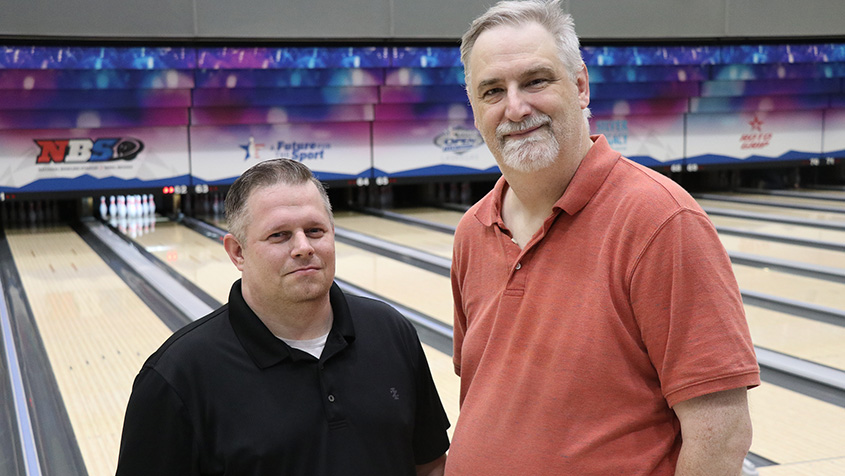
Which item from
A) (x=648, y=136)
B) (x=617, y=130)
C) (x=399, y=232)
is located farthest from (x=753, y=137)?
(x=399, y=232)

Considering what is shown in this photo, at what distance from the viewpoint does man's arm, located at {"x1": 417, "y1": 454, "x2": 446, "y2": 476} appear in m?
1.43

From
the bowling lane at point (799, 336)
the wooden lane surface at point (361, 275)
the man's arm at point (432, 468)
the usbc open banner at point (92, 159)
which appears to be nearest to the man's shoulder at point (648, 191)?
the man's arm at point (432, 468)

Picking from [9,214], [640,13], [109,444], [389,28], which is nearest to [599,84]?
[640,13]

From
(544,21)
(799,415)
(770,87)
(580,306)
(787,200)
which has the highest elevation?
(770,87)

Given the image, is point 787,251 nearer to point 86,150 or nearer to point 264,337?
point 264,337

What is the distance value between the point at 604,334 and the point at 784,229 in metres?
5.45

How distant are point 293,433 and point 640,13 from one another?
716cm

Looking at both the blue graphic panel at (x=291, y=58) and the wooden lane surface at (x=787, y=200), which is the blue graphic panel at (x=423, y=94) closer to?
the blue graphic panel at (x=291, y=58)

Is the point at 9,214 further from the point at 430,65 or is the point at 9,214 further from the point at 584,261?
the point at 584,261

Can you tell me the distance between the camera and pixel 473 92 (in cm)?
128

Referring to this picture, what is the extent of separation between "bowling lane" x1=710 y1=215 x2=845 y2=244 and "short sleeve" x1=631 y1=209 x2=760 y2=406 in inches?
194

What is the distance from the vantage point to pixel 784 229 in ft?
19.8

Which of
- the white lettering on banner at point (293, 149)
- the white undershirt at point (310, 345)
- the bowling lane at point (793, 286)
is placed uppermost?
the white lettering on banner at point (293, 149)

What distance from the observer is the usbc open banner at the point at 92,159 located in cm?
661
